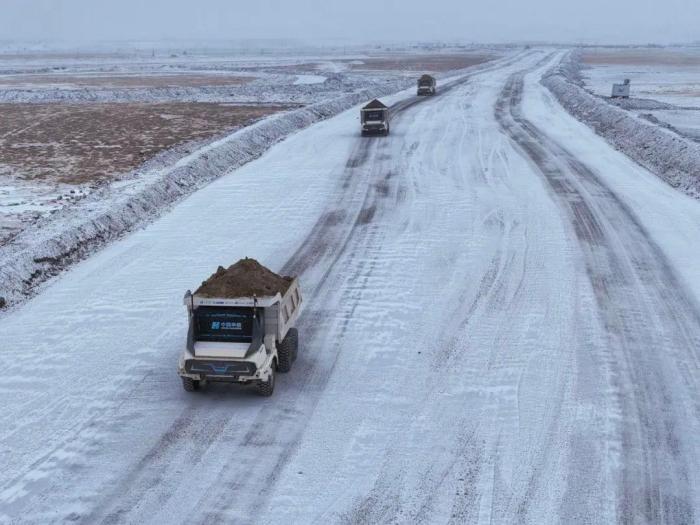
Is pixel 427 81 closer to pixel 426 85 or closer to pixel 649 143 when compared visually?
pixel 426 85

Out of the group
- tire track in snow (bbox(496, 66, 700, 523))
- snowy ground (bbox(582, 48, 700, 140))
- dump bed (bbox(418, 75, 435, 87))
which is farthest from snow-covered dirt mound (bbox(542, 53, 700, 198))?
dump bed (bbox(418, 75, 435, 87))

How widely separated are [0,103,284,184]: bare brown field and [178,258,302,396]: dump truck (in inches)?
664

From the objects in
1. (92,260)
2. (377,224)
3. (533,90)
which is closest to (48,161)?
(92,260)

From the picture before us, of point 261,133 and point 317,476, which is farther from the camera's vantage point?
point 261,133

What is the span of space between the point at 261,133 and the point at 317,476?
28.2 m

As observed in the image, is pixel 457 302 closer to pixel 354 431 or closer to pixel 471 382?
pixel 471 382

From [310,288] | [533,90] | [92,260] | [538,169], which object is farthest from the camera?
[533,90]

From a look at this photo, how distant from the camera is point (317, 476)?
8938 mm

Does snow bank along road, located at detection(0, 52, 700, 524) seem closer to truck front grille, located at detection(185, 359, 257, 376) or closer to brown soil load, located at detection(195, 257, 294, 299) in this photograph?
truck front grille, located at detection(185, 359, 257, 376)

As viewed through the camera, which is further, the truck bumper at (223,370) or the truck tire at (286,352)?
the truck tire at (286,352)

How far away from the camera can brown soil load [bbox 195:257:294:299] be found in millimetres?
10773

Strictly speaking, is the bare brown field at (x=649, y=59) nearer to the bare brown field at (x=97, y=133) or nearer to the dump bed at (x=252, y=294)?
the bare brown field at (x=97, y=133)

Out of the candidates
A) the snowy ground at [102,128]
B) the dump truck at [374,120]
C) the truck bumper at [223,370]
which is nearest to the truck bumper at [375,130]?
the dump truck at [374,120]

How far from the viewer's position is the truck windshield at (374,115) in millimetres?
35125
